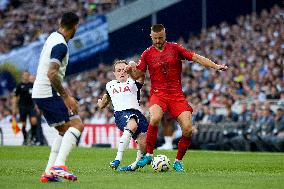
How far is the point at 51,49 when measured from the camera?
12.2 metres

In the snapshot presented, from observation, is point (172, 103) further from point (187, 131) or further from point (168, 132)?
point (168, 132)

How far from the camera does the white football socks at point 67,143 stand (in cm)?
1234

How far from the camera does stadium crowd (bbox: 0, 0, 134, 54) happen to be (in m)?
41.0

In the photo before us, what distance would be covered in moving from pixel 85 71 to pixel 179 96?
79.8ft

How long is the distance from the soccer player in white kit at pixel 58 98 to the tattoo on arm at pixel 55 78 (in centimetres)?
2

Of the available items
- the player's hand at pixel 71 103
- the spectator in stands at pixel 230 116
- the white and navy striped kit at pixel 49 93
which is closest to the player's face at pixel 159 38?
the white and navy striped kit at pixel 49 93

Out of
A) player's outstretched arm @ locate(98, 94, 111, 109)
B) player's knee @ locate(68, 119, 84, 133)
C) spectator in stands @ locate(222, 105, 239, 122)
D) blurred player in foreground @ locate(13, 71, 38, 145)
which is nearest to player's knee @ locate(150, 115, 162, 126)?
player's outstretched arm @ locate(98, 94, 111, 109)

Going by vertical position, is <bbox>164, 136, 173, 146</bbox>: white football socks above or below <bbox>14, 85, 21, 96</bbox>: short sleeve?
below

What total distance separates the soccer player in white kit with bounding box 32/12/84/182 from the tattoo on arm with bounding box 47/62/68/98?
2cm

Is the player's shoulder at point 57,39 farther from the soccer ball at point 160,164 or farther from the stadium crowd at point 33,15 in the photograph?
the stadium crowd at point 33,15

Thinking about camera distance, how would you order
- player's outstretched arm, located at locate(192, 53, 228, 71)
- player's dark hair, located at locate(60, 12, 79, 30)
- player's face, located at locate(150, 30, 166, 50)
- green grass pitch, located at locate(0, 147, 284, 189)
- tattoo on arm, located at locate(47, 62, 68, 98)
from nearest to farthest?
green grass pitch, located at locate(0, 147, 284, 189) < tattoo on arm, located at locate(47, 62, 68, 98) < player's dark hair, located at locate(60, 12, 79, 30) < player's outstretched arm, located at locate(192, 53, 228, 71) < player's face, located at locate(150, 30, 166, 50)

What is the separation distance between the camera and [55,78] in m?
12.1

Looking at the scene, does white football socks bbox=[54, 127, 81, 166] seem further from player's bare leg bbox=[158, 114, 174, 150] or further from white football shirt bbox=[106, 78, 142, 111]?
player's bare leg bbox=[158, 114, 174, 150]

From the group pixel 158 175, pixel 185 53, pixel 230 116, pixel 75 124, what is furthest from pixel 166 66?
pixel 230 116
